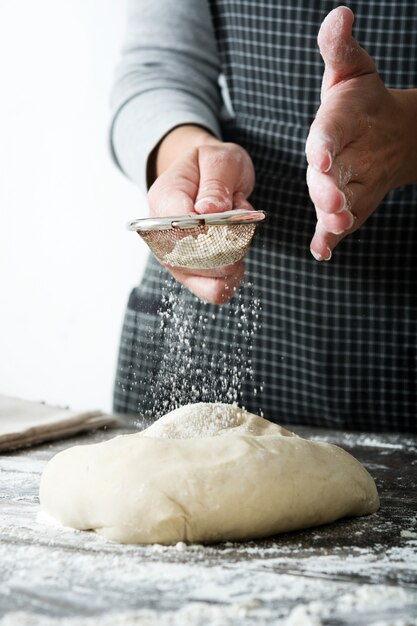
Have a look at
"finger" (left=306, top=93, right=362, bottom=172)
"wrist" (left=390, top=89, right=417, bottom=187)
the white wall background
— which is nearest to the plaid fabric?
"wrist" (left=390, top=89, right=417, bottom=187)

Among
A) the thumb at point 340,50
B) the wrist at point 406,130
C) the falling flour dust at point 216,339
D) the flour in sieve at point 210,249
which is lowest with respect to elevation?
A: the falling flour dust at point 216,339

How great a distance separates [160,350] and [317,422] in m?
0.38

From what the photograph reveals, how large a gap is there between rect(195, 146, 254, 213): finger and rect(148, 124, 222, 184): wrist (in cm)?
15

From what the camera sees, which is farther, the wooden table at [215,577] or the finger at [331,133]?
the finger at [331,133]

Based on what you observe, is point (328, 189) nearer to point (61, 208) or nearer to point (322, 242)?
point (322, 242)

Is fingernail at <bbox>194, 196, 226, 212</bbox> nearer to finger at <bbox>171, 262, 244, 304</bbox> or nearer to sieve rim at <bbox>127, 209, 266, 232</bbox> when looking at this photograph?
sieve rim at <bbox>127, 209, 266, 232</bbox>

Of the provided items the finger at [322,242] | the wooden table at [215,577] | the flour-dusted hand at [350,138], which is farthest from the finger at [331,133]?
the wooden table at [215,577]

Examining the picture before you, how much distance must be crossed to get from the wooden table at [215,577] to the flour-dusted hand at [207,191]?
0.49 metres

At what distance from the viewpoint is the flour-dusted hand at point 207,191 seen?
1.31 m

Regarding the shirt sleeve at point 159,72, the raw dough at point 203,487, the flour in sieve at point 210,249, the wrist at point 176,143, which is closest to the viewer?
the raw dough at point 203,487

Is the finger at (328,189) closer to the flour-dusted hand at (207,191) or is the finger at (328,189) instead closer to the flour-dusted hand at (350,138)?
the flour-dusted hand at (350,138)

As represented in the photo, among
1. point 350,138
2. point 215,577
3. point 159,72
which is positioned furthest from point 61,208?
point 215,577

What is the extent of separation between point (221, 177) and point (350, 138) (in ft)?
0.93

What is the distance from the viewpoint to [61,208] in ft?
9.76
